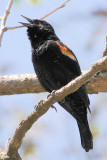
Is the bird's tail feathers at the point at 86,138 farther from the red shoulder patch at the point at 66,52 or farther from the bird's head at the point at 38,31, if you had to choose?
the bird's head at the point at 38,31

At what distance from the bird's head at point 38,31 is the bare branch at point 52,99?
133 cm

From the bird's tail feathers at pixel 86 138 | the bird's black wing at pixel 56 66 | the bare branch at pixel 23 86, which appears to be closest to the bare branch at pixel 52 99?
the bird's black wing at pixel 56 66

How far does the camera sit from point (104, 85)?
13.4ft

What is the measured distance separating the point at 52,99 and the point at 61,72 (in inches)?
38.1

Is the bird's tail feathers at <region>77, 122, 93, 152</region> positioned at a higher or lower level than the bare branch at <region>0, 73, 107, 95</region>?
lower

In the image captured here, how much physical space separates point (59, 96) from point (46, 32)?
152cm

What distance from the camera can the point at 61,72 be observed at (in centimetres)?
371

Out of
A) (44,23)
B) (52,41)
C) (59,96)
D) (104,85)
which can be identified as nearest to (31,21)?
(44,23)

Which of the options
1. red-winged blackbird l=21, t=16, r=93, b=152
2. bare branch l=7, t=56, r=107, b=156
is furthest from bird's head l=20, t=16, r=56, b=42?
bare branch l=7, t=56, r=107, b=156

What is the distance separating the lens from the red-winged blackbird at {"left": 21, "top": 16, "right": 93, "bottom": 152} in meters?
3.66

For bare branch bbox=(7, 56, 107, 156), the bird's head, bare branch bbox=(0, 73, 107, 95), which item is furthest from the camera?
bare branch bbox=(0, 73, 107, 95)

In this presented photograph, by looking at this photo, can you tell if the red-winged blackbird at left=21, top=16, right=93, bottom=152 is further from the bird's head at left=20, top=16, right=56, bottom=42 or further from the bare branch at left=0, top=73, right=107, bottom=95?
the bare branch at left=0, top=73, right=107, bottom=95

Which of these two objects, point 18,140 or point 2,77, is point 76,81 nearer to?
point 18,140

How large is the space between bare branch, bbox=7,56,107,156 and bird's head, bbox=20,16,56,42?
4.37 ft
